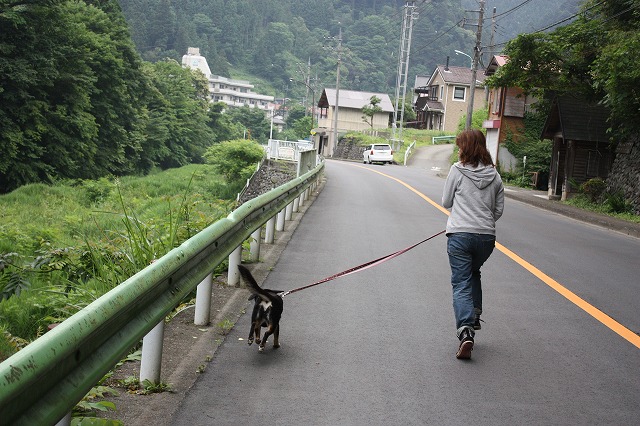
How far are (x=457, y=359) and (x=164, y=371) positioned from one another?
7.14 ft

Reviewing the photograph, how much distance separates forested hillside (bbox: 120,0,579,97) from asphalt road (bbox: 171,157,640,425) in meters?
123

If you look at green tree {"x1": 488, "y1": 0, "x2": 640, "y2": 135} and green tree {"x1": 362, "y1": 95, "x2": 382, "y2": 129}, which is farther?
green tree {"x1": 362, "y1": 95, "x2": 382, "y2": 129}

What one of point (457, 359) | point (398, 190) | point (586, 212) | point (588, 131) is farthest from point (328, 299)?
point (588, 131)

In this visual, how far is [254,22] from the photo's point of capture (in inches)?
6565

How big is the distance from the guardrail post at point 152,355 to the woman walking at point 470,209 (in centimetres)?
255

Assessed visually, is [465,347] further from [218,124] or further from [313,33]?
[313,33]

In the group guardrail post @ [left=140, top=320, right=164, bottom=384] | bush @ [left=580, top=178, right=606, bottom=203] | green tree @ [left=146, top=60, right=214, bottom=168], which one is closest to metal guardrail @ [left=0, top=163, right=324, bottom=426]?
guardrail post @ [left=140, top=320, right=164, bottom=384]

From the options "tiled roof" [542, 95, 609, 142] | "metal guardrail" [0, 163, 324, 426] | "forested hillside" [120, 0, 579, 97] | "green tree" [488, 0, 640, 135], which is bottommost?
"metal guardrail" [0, 163, 324, 426]

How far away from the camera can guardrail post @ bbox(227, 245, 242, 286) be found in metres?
8.06

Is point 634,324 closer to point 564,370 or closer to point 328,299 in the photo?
point 564,370

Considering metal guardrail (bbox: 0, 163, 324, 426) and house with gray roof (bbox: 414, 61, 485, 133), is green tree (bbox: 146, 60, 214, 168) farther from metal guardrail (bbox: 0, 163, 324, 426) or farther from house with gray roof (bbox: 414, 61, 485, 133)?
metal guardrail (bbox: 0, 163, 324, 426)

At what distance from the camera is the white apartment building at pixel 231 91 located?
149 m

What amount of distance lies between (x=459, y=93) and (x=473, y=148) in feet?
284

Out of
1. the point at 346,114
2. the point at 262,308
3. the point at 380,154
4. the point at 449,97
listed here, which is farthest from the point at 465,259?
the point at 346,114
